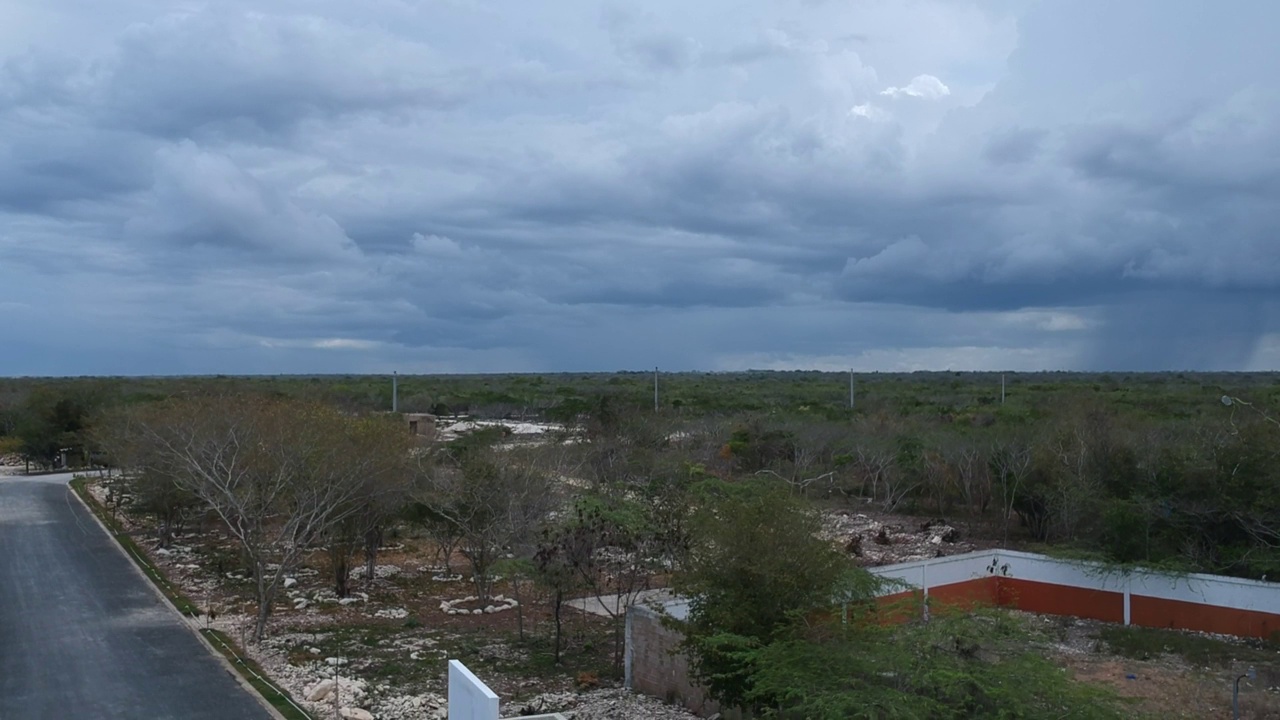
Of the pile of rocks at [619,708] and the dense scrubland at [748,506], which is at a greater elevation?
the dense scrubland at [748,506]

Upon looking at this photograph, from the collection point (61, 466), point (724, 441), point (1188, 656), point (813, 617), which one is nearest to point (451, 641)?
point (813, 617)

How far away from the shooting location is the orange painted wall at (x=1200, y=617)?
24.4 meters

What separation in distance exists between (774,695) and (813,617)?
165cm

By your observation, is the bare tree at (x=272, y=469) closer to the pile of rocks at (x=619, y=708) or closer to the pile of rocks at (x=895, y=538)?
the pile of rocks at (x=619, y=708)

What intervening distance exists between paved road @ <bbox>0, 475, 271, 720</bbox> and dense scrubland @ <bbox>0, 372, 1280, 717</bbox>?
254cm

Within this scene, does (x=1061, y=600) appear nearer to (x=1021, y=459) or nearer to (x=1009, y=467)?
(x=1009, y=467)

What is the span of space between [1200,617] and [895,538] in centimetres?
1293

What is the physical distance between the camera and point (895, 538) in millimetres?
37562

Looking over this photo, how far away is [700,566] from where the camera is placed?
703 inches

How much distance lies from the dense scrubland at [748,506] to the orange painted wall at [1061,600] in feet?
3.99

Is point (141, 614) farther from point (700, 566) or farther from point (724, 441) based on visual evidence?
point (724, 441)

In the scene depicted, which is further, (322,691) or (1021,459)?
(1021,459)

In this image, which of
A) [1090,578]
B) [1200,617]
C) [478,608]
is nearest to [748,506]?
[478,608]

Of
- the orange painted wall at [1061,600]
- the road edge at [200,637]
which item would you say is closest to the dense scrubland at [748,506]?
the orange painted wall at [1061,600]
